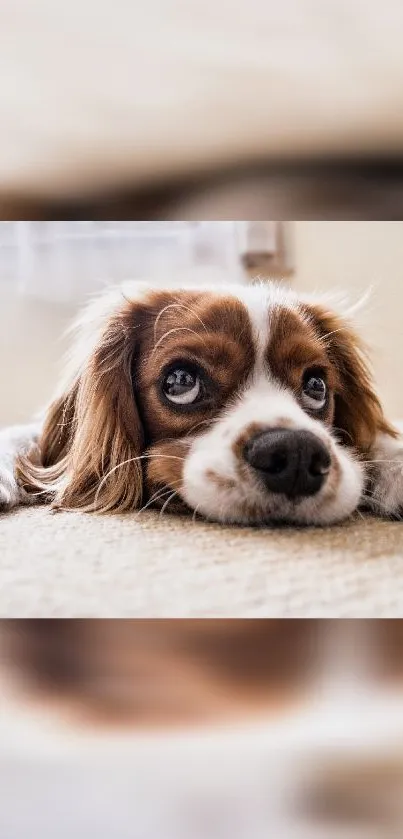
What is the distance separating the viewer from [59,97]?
31.0 inches

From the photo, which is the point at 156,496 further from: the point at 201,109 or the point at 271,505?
the point at 201,109

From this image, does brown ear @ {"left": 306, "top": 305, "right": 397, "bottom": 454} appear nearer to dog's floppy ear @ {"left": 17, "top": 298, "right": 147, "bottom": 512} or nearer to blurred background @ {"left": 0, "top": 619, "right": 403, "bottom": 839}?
dog's floppy ear @ {"left": 17, "top": 298, "right": 147, "bottom": 512}

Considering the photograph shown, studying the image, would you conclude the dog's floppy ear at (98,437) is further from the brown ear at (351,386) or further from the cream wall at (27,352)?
the brown ear at (351,386)

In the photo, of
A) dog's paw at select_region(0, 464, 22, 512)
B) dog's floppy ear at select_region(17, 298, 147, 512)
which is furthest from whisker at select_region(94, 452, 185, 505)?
dog's paw at select_region(0, 464, 22, 512)

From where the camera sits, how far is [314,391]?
3.69 feet

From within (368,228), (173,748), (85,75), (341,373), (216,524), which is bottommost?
(173,748)

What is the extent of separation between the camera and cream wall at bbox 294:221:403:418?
3.52 feet

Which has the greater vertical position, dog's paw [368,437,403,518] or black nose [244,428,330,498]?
black nose [244,428,330,498]

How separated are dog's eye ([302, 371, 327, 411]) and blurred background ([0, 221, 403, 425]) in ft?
0.63

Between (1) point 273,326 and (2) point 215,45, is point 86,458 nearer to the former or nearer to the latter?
(1) point 273,326

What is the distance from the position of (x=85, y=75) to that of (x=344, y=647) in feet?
2.04

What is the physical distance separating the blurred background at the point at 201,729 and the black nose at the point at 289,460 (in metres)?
0.21

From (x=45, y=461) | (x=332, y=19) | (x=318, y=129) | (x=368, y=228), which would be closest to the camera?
(x=332, y=19)

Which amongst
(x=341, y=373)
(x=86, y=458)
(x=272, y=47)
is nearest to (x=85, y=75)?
(x=272, y=47)
